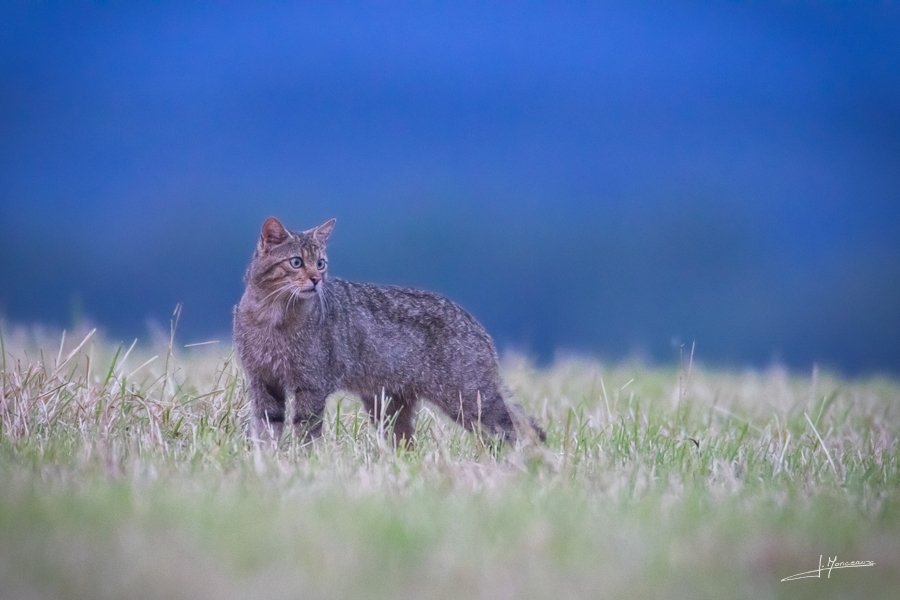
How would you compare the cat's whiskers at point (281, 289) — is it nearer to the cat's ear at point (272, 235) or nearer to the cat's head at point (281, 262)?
the cat's head at point (281, 262)

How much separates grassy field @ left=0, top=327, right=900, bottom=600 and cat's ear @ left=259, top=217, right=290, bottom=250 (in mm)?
845

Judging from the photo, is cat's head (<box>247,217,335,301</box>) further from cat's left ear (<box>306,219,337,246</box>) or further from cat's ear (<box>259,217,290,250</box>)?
cat's left ear (<box>306,219,337,246</box>)

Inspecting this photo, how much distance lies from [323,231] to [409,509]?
2587 millimetres

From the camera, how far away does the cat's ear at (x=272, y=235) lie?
456cm

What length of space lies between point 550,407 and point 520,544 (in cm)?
321

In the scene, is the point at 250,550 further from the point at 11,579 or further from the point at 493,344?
the point at 493,344

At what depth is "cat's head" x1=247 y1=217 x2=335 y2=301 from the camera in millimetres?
4523

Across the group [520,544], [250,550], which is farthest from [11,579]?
[520,544]

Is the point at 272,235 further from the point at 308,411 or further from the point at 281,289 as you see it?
the point at 308,411

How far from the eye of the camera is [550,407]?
5508 millimetres

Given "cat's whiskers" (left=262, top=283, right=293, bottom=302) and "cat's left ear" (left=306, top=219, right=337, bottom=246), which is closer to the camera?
"cat's whiskers" (left=262, top=283, right=293, bottom=302)
